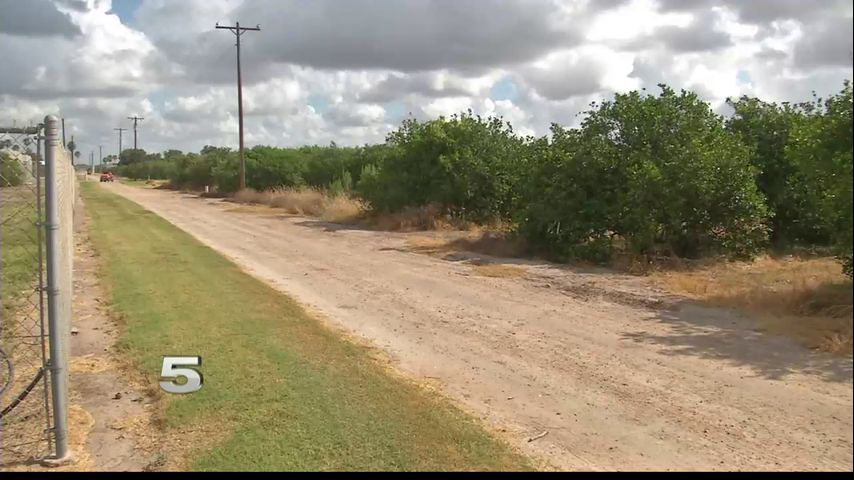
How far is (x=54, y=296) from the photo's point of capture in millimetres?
4816

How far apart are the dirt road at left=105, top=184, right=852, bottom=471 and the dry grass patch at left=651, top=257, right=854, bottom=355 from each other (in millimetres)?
197

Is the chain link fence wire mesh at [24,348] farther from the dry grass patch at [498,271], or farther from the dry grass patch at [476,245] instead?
the dry grass patch at [476,245]

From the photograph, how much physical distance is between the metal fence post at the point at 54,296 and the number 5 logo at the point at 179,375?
2.06ft

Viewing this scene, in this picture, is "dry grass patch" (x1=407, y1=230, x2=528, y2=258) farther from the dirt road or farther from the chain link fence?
the chain link fence

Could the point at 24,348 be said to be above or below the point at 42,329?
below

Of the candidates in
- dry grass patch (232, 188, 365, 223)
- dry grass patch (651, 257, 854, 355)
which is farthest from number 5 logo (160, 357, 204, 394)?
dry grass patch (232, 188, 365, 223)

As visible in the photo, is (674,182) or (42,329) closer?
(42,329)

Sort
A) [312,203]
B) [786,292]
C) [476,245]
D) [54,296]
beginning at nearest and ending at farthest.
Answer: [54,296] → [786,292] → [476,245] → [312,203]

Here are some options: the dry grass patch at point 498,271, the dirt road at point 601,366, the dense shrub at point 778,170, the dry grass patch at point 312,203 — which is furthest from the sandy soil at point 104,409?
the dry grass patch at point 312,203

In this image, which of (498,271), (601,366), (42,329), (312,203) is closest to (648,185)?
(498,271)

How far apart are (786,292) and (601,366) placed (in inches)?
67.9

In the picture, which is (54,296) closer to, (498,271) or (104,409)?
(104,409)

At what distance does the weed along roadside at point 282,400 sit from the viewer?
4.88 metres

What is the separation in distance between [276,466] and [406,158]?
20.8 meters
